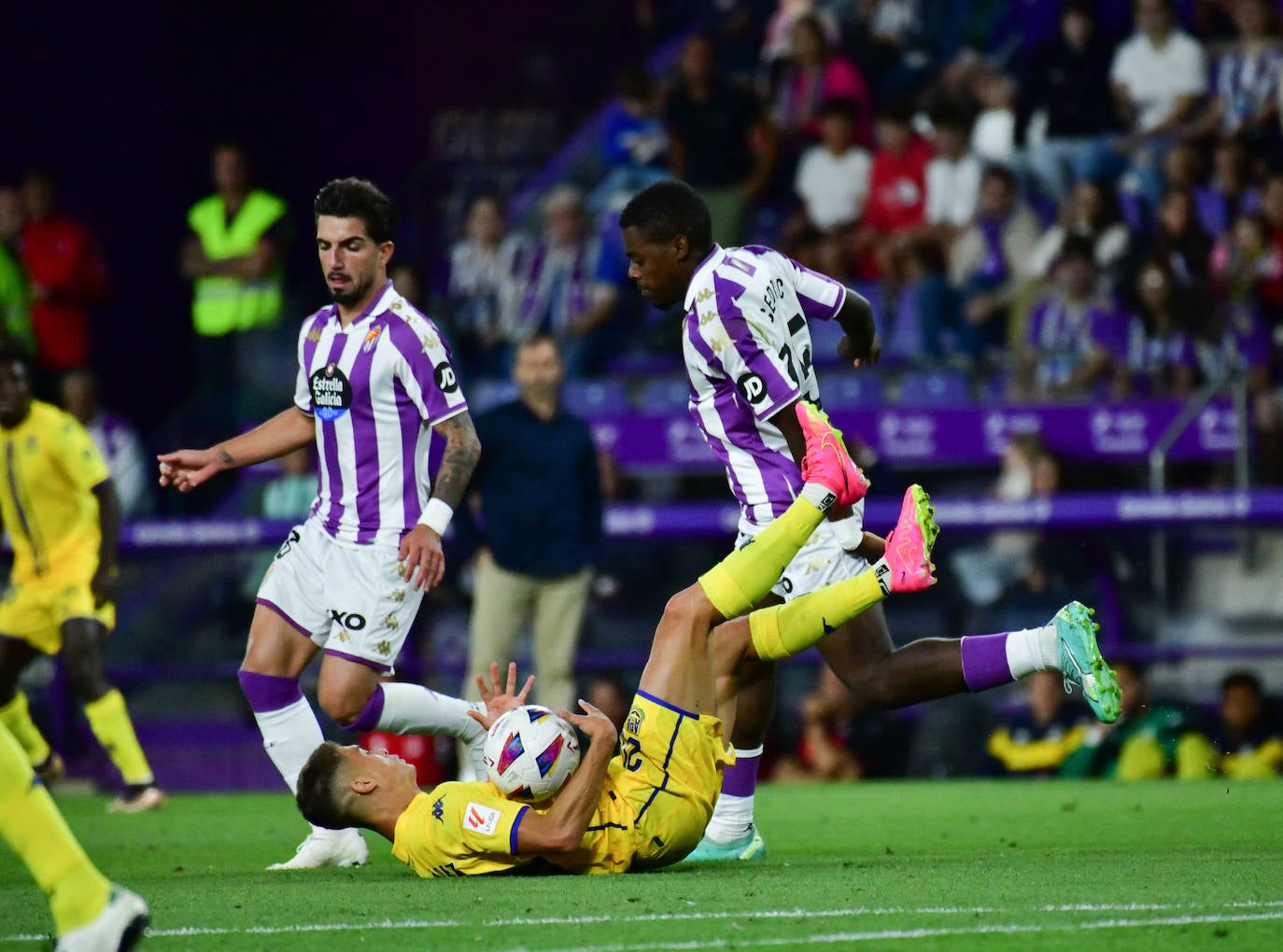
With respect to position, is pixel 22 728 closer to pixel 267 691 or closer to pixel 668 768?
pixel 267 691

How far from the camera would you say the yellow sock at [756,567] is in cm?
542

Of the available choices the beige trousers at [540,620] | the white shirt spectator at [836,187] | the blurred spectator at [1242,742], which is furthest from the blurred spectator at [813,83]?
the blurred spectator at [1242,742]

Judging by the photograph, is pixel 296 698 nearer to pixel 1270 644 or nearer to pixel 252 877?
pixel 252 877

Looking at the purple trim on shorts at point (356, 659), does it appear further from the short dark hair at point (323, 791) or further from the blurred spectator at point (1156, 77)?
the blurred spectator at point (1156, 77)

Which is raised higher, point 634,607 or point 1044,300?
point 1044,300

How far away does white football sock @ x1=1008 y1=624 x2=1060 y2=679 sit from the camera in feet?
19.0

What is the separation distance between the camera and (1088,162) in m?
13.2

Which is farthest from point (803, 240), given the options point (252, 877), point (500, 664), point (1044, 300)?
point (252, 877)

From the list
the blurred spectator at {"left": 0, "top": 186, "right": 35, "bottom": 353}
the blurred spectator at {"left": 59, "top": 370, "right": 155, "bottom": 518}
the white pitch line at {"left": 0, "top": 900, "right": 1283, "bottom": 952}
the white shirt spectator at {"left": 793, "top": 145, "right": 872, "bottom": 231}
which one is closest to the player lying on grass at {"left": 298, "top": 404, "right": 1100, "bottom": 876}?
the white pitch line at {"left": 0, "top": 900, "right": 1283, "bottom": 952}

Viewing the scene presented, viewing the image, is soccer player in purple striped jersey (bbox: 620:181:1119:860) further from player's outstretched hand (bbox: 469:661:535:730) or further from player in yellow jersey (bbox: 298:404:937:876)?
player's outstretched hand (bbox: 469:661:535:730)

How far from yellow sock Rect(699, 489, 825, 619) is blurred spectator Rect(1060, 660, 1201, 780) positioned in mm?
4930

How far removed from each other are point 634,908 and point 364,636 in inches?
75.7

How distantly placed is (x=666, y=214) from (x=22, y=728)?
513 centimetres

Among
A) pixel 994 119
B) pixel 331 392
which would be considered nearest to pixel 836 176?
pixel 994 119
